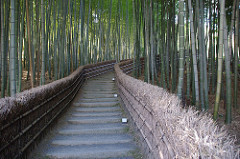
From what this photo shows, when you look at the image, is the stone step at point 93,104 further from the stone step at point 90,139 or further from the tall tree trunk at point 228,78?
the tall tree trunk at point 228,78

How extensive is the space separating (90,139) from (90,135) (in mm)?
247

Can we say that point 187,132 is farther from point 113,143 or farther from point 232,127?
point 232,127

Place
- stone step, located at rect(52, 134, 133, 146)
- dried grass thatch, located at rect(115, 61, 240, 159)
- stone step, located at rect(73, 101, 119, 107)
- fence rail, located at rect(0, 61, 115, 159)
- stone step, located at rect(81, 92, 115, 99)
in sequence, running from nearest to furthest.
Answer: dried grass thatch, located at rect(115, 61, 240, 159), fence rail, located at rect(0, 61, 115, 159), stone step, located at rect(52, 134, 133, 146), stone step, located at rect(73, 101, 119, 107), stone step, located at rect(81, 92, 115, 99)

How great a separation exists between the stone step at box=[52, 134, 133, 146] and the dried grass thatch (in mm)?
520

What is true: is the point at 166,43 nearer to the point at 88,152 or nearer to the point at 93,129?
the point at 93,129

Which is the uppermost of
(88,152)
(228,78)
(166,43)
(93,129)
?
(166,43)

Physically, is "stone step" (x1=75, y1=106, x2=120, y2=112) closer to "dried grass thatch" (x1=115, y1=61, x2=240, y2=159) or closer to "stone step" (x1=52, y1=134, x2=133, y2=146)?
"stone step" (x1=52, y1=134, x2=133, y2=146)

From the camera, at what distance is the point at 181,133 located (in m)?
1.28

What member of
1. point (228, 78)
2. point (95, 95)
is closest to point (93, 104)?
point (95, 95)

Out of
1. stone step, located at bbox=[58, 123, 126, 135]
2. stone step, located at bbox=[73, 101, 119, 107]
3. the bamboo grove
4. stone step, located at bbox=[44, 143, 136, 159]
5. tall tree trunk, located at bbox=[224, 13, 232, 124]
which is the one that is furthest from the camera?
stone step, located at bbox=[73, 101, 119, 107]

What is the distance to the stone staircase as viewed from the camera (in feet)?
8.32

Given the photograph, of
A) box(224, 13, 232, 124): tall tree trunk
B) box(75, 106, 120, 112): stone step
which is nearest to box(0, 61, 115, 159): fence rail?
box(75, 106, 120, 112): stone step

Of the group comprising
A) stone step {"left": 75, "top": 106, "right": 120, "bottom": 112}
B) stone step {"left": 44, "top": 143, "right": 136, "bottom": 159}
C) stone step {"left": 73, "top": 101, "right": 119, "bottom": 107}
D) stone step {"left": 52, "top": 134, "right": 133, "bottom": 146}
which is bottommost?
stone step {"left": 44, "top": 143, "right": 136, "bottom": 159}

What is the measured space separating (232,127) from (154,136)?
2.98 m
